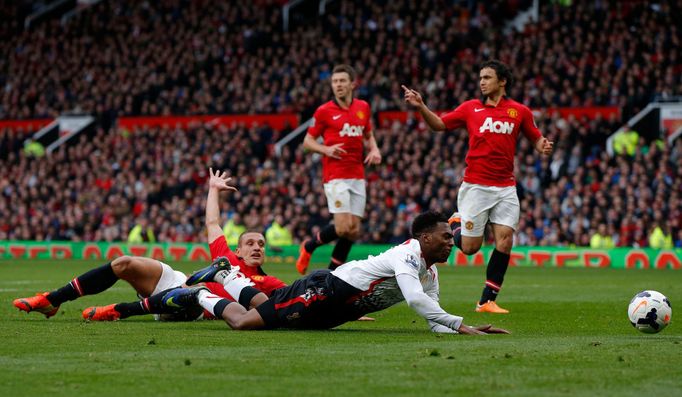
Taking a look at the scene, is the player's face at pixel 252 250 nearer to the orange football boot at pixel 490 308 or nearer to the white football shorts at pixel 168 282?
the white football shorts at pixel 168 282

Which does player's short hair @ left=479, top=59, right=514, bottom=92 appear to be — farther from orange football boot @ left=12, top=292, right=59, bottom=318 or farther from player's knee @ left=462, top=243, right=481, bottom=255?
orange football boot @ left=12, top=292, right=59, bottom=318

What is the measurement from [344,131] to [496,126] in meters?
2.55

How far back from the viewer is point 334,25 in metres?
37.2

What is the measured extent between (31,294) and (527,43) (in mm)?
20454

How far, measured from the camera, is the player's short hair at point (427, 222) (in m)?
8.75

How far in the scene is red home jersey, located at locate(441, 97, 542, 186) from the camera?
39.7 ft

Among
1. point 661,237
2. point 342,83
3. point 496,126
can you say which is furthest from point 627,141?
point 496,126

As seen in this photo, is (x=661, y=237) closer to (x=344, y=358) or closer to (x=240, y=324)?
(x=240, y=324)

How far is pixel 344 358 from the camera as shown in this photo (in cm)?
715

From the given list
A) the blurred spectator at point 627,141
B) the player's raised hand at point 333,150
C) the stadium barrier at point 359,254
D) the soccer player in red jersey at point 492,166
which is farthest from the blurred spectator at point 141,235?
the soccer player in red jersey at point 492,166

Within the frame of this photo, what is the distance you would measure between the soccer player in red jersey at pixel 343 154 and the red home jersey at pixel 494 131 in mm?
1778

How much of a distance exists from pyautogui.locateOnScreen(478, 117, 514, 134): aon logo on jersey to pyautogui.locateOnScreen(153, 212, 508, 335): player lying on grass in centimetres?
332

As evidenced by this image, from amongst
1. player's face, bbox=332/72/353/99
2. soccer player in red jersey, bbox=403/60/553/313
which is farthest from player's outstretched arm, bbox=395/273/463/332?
player's face, bbox=332/72/353/99

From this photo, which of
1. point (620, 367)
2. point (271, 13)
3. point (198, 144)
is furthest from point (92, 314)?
point (271, 13)
